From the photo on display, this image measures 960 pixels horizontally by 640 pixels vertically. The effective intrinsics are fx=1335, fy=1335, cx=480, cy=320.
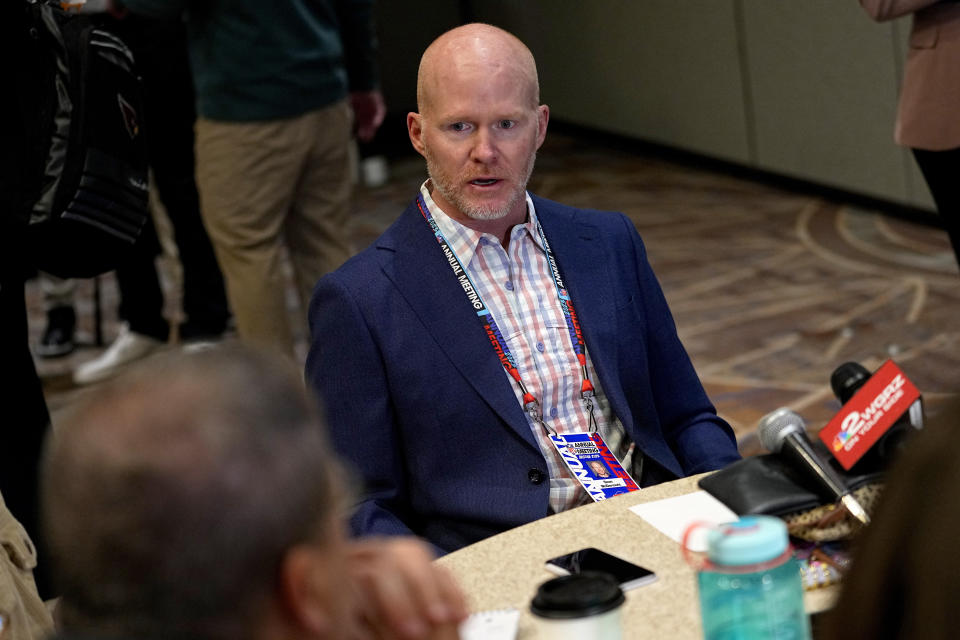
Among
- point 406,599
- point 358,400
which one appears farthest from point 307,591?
point 358,400

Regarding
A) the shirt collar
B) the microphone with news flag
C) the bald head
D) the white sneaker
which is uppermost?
the bald head

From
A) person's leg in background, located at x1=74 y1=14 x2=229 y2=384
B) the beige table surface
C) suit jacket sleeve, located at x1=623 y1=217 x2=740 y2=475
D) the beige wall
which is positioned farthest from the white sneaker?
the beige table surface

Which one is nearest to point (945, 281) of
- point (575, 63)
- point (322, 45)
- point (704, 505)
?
point (322, 45)

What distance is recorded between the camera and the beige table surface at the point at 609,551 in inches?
58.3

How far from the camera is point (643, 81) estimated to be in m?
8.14

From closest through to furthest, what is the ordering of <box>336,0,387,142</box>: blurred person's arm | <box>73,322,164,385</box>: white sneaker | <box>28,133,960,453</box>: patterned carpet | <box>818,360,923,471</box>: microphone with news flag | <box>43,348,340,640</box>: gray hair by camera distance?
<box>43,348,340,640</box>: gray hair
<box>818,360,923,471</box>: microphone with news flag
<box>28,133,960,453</box>: patterned carpet
<box>336,0,387,142</box>: blurred person's arm
<box>73,322,164,385</box>: white sneaker

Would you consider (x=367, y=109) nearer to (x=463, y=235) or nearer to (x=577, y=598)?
(x=463, y=235)

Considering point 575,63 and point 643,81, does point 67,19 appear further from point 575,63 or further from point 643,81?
point 575,63

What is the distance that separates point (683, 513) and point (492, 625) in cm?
37

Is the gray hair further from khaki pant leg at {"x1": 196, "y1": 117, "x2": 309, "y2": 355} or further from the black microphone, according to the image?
khaki pant leg at {"x1": 196, "y1": 117, "x2": 309, "y2": 355}

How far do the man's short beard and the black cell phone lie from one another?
2.67ft

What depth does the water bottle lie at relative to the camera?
4.00 ft

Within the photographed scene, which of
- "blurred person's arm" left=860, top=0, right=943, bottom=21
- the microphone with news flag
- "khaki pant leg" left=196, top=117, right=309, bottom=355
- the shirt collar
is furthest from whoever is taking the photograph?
"khaki pant leg" left=196, top=117, right=309, bottom=355

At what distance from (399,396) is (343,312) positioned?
0.17m
